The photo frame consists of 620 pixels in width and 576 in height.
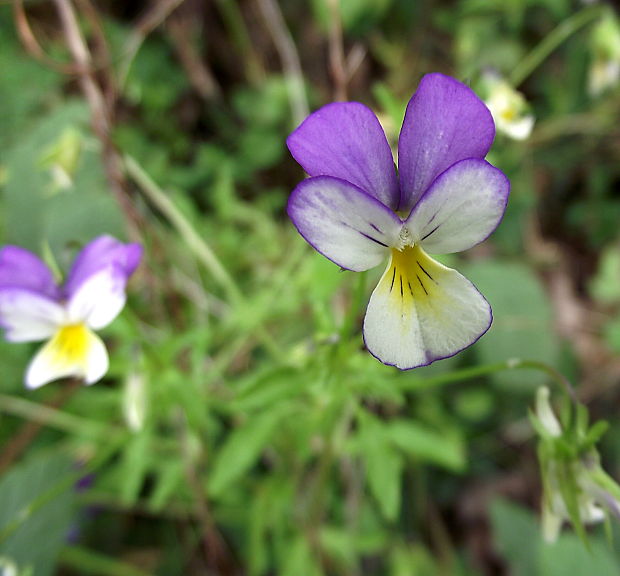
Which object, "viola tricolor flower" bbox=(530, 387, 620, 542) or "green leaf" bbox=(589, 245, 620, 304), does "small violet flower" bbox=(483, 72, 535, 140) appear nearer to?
"viola tricolor flower" bbox=(530, 387, 620, 542)

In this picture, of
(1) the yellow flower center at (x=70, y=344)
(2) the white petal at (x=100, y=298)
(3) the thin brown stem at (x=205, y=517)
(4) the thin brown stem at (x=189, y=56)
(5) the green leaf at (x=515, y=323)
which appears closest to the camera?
(2) the white petal at (x=100, y=298)

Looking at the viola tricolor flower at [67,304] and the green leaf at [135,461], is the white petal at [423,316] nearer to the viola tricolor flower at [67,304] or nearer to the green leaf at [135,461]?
the viola tricolor flower at [67,304]

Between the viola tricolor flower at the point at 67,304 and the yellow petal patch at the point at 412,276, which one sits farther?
the viola tricolor flower at the point at 67,304

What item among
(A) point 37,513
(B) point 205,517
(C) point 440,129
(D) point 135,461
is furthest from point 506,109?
(A) point 37,513

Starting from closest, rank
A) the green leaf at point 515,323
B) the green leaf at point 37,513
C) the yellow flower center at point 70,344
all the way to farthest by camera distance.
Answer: the yellow flower center at point 70,344 → the green leaf at point 37,513 → the green leaf at point 515,323

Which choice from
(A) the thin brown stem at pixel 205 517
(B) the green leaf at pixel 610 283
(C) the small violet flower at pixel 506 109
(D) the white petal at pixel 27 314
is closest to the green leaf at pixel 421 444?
(A) the thin brown stem at pixel 205 517

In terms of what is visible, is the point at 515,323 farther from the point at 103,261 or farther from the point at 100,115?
the point at 103,261
